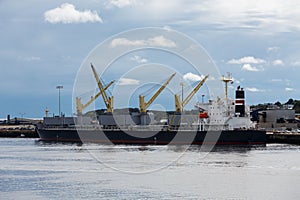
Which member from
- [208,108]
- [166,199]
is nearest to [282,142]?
[208,108]

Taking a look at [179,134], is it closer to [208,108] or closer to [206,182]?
[208,108]

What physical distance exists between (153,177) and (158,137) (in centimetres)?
4326

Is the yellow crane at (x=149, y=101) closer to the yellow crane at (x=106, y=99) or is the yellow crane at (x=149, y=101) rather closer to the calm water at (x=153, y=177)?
the yellow crane at (x=106, y=99)

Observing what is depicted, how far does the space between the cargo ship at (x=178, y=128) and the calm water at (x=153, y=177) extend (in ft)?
62.2

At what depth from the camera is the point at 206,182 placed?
37.6m

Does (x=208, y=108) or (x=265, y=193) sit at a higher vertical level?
(x=208, y=108)

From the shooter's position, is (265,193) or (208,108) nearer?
(265,193)

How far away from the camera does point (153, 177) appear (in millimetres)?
40625

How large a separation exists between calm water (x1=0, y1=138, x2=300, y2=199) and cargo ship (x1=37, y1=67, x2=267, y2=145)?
18971 mm

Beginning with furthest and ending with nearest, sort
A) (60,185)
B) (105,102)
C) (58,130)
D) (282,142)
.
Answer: (105,102)
(58,130)
(282,142)
(60,185)

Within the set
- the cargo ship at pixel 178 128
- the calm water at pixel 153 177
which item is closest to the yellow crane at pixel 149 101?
the cargo ship at pixel 178 128

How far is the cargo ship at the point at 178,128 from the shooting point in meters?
76.1

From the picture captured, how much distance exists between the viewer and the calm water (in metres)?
33.4

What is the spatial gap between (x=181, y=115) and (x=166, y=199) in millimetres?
60289
